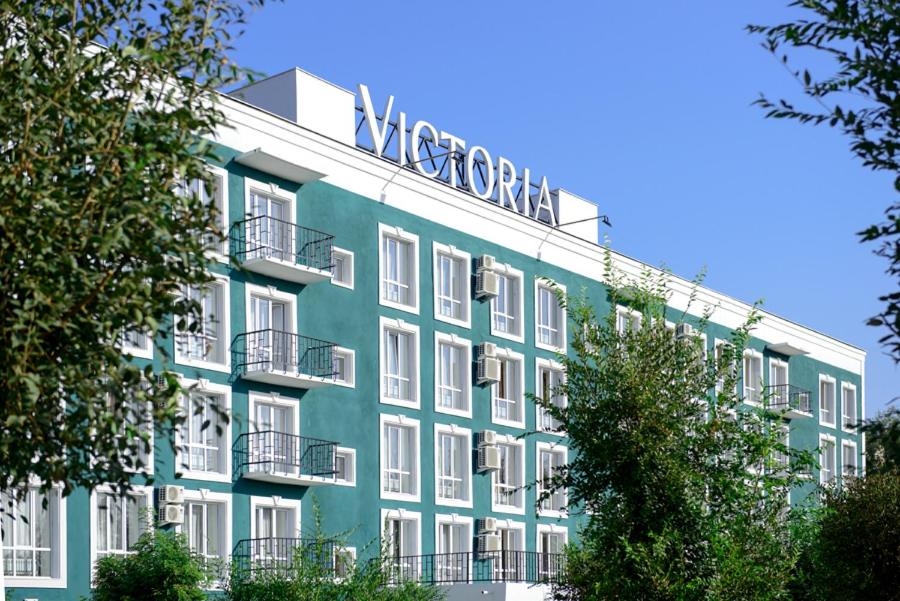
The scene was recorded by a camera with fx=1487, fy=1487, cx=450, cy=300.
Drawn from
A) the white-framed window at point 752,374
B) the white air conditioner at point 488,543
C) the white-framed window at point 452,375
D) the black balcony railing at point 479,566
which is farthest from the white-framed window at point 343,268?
the white-framed window at point 752,374

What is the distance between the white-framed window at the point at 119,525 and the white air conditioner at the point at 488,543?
14331mm

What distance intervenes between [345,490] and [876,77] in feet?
111

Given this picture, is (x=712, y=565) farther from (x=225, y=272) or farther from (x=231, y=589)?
(x=225, y=272)

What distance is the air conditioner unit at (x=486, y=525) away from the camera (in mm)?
48406

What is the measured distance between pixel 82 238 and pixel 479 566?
3687cm

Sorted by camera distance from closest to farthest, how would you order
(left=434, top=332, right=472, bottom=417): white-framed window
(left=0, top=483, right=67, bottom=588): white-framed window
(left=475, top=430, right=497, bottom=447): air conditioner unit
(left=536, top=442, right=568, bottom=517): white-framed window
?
1. (left=0, top=483, right=67, bottom=588): white-framed window
2. (left=434, top=332, right=472, bottom=417): white-framed window
3. (left=475, top=430, right=497, bottom=447): air conditioner unit
4. (left=536, top=442, right=568, bottom=517): white-framed window

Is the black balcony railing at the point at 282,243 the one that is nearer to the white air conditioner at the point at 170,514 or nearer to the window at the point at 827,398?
the white air conditioner at the point at 170,514

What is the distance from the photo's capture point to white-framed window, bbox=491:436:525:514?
165ft

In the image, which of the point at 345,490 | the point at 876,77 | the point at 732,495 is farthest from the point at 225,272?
the point at 876,77

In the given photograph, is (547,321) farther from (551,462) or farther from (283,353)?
(283,353)

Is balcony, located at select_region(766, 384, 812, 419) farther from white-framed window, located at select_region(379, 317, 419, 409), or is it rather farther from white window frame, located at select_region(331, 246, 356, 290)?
white window frame, located at select_region(331, 246, 356, 290)

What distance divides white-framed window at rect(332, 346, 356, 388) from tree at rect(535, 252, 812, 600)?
18.1 m

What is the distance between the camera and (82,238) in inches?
500

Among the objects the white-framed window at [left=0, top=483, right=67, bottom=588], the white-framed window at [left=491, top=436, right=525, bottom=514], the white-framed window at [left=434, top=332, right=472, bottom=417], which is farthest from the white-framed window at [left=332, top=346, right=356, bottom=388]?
the white-framed window at [left=0, top=483, right=67, bottom=588]
